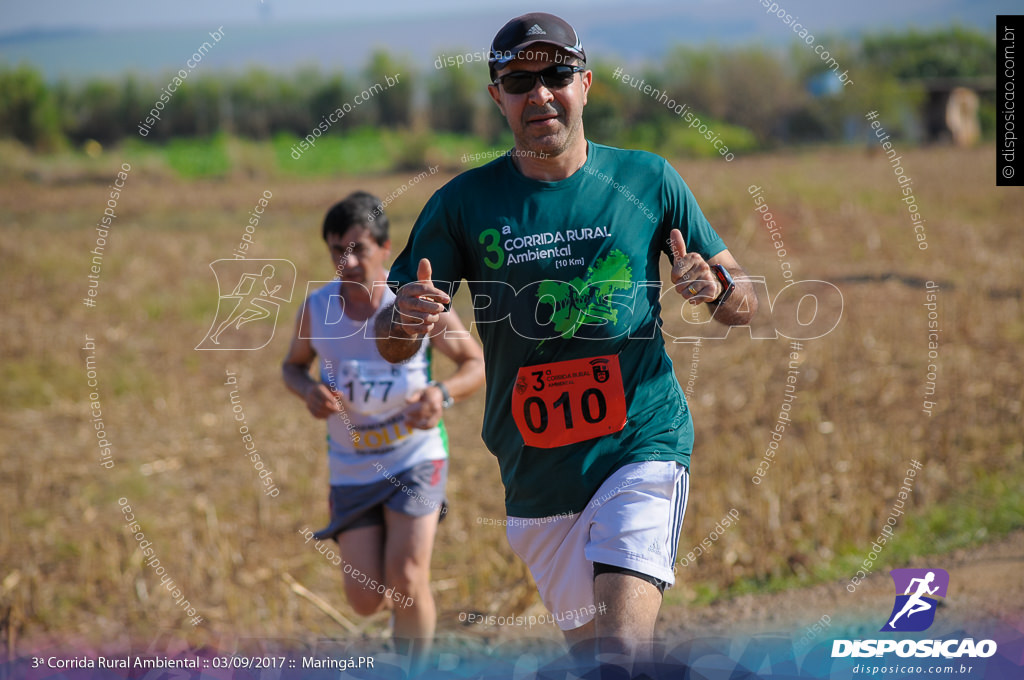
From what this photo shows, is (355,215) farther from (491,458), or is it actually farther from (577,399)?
(491,458)

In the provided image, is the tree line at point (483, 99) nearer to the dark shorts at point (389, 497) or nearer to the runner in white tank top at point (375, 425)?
the runner in white tank top at point (375, 425)

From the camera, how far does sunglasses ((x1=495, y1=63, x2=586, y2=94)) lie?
314cm

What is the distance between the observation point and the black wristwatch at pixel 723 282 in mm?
3150

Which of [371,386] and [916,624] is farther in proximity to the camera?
[916,624]

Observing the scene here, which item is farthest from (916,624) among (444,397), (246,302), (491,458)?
(246,302)

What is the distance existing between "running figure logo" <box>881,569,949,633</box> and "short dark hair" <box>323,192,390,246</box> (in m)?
3.04

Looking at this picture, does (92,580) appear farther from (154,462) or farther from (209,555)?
(154,462)

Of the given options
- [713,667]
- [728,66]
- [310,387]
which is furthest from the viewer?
[728,66]

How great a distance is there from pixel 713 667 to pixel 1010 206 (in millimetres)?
16888

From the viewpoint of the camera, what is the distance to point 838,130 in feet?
117

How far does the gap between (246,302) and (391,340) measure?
10849mm

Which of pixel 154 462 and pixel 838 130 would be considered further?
pixel 838 130

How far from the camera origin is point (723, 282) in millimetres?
3164

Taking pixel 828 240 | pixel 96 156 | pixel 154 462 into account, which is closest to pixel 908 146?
pixel 828 240
